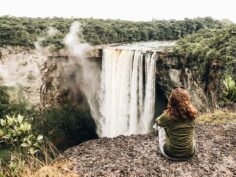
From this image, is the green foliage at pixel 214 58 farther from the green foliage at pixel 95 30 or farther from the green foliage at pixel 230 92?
the green foliage at pixel 95 30

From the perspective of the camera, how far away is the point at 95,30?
28.5 meters

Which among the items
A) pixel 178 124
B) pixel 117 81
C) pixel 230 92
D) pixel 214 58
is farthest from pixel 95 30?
pixel 178 124

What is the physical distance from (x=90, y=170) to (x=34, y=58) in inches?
702

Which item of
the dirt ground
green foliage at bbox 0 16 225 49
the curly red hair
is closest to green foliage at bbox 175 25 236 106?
the dirt ground

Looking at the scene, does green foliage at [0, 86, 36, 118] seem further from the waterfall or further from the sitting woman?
the sitting woman

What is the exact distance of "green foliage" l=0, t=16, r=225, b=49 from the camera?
24656 mm

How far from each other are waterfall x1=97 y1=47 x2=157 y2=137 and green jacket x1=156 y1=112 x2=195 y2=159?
41.4 ft

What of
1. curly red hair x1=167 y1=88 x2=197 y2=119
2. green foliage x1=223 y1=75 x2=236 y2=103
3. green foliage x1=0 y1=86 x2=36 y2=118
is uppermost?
curly red hair x1=167 y1=88 x2=197 y2=119

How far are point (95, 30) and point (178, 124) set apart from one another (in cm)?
2231

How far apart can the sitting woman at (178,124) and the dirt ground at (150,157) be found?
0.31m

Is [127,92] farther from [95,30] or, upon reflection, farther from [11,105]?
[95,30]

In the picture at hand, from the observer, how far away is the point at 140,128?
68.0 ft

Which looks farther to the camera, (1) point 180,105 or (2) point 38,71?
(2) point 38,71

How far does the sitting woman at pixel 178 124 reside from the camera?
22.1 feet
